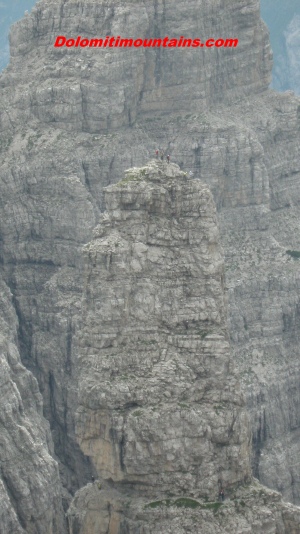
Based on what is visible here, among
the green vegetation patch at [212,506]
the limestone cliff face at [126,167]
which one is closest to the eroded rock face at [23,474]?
the green vegetation patch at [212,506]

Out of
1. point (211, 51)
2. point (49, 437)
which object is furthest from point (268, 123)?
point (49, 437)

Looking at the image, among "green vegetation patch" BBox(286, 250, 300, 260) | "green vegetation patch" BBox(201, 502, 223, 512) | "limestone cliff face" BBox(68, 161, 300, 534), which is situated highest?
"green vegetation patch" BBox(286, 250, 300, 260)

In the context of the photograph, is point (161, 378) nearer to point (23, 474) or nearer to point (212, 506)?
point (212, 506)

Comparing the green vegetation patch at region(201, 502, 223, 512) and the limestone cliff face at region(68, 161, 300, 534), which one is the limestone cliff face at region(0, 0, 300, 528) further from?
the green vegetation patch at region(201, 502, 223, 512)

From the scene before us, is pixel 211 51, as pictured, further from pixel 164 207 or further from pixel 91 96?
pixel 164 207

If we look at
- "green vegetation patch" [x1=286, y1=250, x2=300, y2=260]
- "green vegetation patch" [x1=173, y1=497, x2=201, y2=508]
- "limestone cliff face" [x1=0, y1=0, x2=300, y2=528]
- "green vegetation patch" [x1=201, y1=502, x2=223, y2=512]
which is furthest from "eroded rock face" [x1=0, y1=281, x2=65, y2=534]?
"green vegetation patch" [x1=286, y1=250, x2=300, y2=260]

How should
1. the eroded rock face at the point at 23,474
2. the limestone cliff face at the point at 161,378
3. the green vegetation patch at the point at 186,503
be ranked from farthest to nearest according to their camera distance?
1. the eroded rock face at the point at 23,474
2. the limestone cliff face at the point at 161,378
3. the green vegetation patch at the point at 186,503

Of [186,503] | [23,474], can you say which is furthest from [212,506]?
[23,474]

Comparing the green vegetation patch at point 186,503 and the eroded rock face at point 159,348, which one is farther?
the eroded rock face at point 159,348

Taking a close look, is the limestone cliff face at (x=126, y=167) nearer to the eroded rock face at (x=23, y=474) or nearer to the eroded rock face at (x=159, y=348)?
the eroded rock face at (x=23, y=474)
